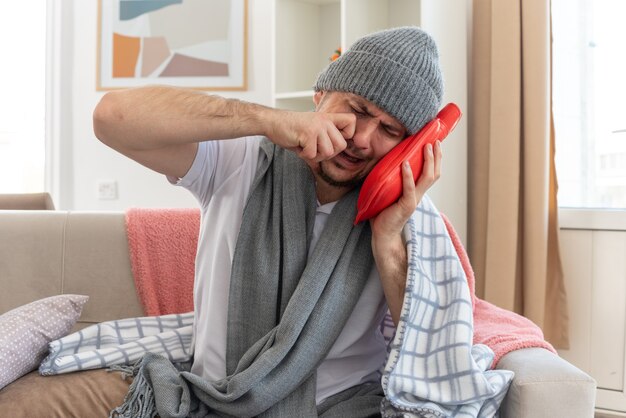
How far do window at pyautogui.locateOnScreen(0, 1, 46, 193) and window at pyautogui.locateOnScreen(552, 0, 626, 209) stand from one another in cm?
272

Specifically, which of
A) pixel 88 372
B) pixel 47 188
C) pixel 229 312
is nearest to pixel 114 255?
pixel 88 372

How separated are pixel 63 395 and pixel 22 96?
2.83 m

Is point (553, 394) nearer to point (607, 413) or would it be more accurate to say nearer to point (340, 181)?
point (340, 181)

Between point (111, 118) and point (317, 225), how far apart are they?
0.49m

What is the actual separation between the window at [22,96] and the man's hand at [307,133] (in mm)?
2968

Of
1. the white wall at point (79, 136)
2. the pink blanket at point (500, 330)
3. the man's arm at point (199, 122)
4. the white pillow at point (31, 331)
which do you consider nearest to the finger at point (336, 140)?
the man's arm at point (199, 122)

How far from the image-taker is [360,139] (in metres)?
1.40

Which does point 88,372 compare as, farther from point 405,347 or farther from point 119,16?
point 119,16

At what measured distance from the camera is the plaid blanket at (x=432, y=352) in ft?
4.23

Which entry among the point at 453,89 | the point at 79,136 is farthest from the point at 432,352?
the point at 79,136

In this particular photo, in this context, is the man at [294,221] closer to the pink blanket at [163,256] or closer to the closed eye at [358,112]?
the closed eye at [358,112]

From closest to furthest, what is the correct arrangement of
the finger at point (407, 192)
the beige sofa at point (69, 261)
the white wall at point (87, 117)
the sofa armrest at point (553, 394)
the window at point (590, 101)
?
1. the sofa armrest at point (553, 394)
2. the finger at point (407, 192)
3. the beige sofa at point (69, 261)
4. the window at point (590, 101)
5. the white wall at point (87, 117)

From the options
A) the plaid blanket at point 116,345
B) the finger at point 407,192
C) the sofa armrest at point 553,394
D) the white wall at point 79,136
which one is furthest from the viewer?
the white wall at point 79,136

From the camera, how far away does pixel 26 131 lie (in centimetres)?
389
